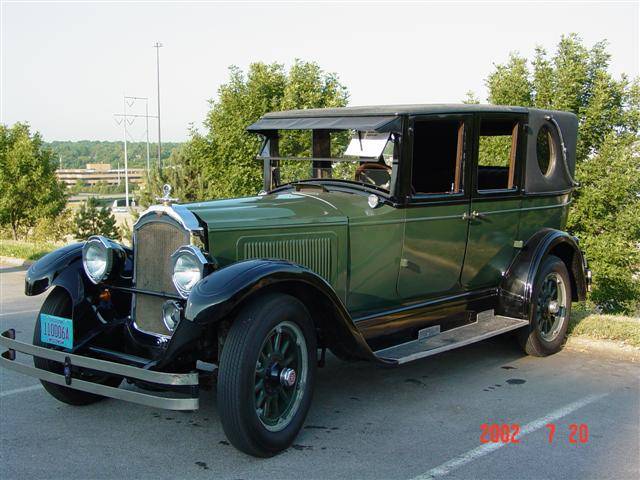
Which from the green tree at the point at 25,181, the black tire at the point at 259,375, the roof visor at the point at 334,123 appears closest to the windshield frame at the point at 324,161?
the roof visor at the point at 334,123

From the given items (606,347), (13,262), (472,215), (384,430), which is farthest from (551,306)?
(13,262)

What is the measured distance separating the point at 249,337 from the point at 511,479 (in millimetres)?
1557

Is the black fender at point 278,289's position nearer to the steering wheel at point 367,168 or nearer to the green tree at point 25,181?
the steering wheel at point 367,168

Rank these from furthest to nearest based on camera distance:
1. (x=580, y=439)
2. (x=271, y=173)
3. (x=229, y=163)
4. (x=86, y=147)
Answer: (x=86, y=147) < (x=229, y=163) < (x=271, y=173) < (x=580, y=439)

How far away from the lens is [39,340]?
4.61 meters

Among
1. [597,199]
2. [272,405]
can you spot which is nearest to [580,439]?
[272,405]

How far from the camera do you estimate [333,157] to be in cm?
555

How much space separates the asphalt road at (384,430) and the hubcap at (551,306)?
415 millimetres

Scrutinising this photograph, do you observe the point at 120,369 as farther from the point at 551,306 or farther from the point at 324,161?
the point at 551,306

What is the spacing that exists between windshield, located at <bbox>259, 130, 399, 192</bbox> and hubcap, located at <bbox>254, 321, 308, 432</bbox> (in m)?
1.47

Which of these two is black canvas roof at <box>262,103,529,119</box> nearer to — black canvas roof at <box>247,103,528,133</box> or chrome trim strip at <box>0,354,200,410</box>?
black canvas roof at <box>247,103,528,133</box>

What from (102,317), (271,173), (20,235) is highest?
(271,173)

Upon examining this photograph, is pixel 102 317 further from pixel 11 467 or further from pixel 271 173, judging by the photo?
pixel 271 173
